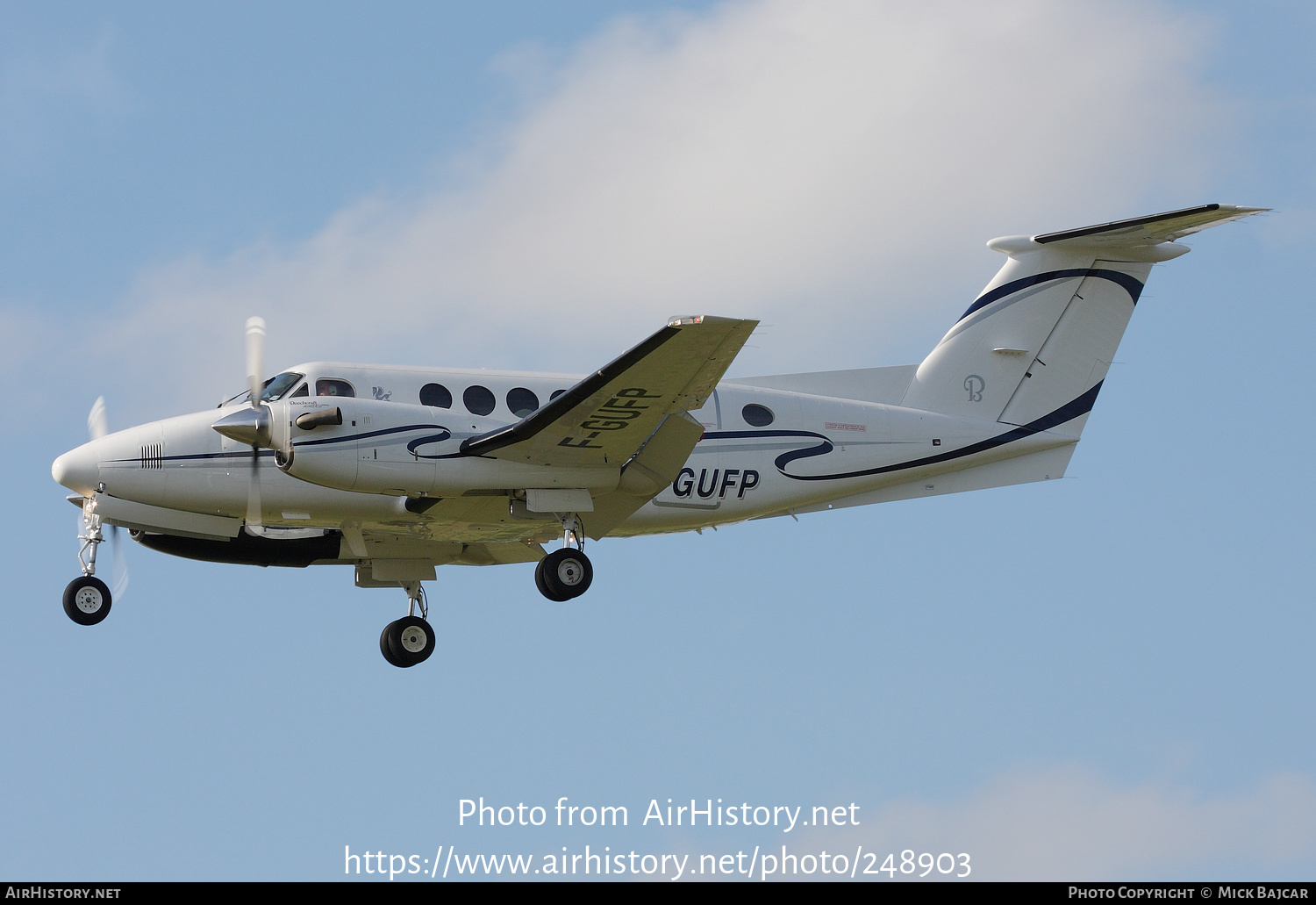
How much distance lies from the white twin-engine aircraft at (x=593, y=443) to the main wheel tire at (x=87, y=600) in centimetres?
Answer: 3

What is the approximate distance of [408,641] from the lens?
20.2m

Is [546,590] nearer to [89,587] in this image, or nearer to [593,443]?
[593,443]

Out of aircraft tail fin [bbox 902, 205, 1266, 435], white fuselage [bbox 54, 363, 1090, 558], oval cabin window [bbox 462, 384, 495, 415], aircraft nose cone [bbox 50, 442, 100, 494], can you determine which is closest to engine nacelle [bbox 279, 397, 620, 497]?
white fuselage [bbox 54, 363, 1090, 558]

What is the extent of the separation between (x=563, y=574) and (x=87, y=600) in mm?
5407

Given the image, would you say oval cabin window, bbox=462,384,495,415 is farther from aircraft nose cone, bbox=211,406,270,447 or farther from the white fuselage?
aircraft nose cone, bbox=211,406,270,447

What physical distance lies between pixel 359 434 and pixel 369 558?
4347 millimetres

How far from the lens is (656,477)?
17.8 metres

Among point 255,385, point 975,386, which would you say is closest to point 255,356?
point 255,385

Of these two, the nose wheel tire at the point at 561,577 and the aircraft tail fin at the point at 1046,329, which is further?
the aircraft tail fin at the point at 1046,329

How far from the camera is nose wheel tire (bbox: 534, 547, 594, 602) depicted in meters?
17.3

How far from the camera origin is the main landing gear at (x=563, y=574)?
1728cm

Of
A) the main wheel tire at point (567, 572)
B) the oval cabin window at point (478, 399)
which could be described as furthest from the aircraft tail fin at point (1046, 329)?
the oval cabin window at point (478, 399)

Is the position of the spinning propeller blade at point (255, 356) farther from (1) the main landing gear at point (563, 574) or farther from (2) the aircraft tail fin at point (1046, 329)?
(2) the aircraft tail fin at point (1046, 329)
